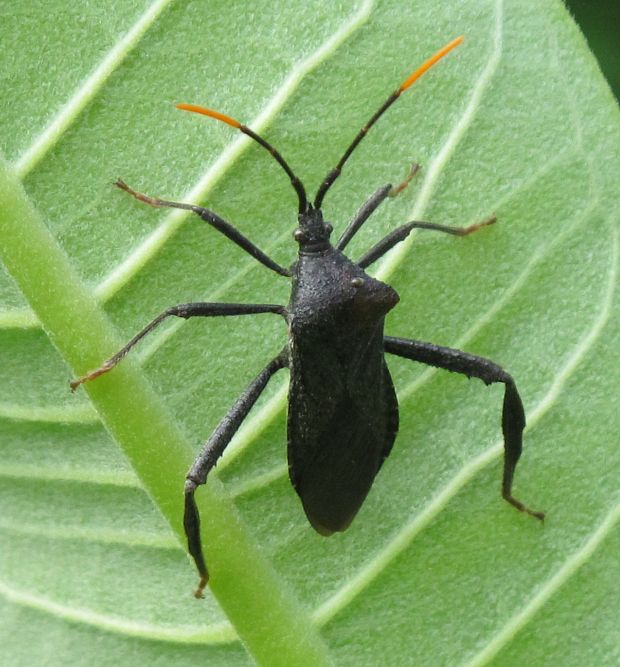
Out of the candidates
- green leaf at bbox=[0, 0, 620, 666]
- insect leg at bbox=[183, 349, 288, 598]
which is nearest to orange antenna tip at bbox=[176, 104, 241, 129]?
green leaf at bbox=[0, 0, 620, 666]

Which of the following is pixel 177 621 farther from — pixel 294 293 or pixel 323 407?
pixel 294 293

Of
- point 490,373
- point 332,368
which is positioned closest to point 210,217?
point 332,368

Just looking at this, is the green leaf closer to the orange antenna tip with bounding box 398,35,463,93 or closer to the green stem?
the green stem

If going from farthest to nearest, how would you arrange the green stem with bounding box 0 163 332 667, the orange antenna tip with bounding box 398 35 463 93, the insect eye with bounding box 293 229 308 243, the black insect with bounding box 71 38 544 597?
the insect eye with bounding box 293 229 308 243
the black insect with bounding box 71 38 544 597
the green stem with bounding box 0 163 332 667
the orange antenna tip with bounding box 398 35 463 93

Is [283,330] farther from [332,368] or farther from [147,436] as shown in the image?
[147,436]

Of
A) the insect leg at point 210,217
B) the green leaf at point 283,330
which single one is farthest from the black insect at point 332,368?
the green leaf at point 283,330

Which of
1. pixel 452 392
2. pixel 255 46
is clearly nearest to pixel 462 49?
pixel 255 46
